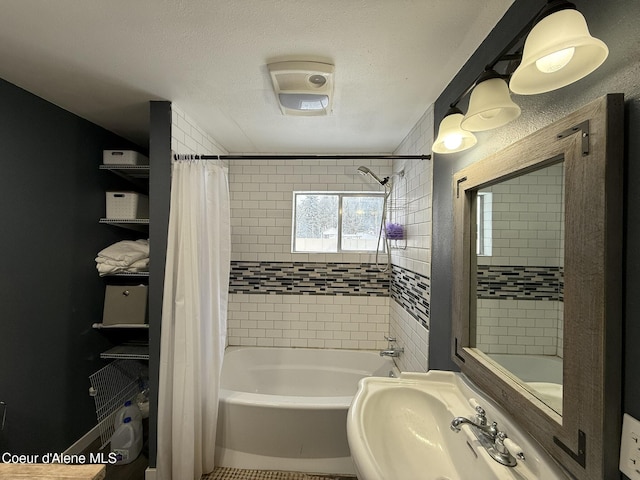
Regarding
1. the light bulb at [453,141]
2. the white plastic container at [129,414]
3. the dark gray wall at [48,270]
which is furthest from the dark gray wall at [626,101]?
the white plastic container at [129,414]

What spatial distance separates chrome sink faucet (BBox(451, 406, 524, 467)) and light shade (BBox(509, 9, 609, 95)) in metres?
1.00

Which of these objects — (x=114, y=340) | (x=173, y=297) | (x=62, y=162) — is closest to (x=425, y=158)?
(x=173, y=297)

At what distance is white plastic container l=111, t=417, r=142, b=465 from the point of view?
2.05m

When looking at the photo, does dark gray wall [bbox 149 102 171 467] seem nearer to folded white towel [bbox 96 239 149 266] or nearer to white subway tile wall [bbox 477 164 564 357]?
folded white towel [bbox 96 239 149 266]

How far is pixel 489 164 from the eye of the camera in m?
1.13

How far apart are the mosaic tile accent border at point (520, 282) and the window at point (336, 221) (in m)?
1.84

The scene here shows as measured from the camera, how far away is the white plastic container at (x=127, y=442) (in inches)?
80.9

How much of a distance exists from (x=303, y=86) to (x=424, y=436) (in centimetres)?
172

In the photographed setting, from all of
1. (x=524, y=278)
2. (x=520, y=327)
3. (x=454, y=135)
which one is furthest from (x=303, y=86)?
(x=520, y=327)

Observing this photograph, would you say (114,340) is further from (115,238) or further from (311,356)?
(311,356)

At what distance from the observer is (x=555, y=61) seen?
712 millimetres

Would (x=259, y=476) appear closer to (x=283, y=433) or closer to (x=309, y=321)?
(x=283, y=433)

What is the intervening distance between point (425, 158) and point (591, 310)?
1407mm

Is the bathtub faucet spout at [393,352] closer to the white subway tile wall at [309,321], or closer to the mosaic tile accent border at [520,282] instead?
the white subway tile wall at [309,321]
